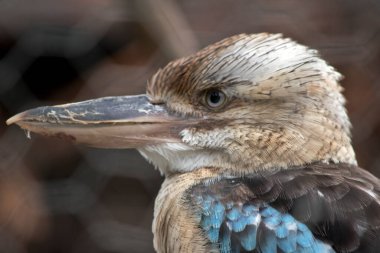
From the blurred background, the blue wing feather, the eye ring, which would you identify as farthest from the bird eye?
the blurred background

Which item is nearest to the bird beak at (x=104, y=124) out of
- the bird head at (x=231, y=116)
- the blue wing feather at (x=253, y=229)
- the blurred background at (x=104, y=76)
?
the bird head at (x=231, y=116)

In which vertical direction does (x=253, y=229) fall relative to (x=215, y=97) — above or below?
below

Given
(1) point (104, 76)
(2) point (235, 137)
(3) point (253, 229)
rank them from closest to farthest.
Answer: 1. (3) point (253, 229)
2. (2) point (235, 137)
3. (1) point (104, 76)

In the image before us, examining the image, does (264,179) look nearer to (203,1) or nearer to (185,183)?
(185,183)

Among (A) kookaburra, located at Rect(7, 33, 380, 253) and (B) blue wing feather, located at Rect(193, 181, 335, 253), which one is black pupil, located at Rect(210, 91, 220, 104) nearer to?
(A) kookaburra, located at Rect(7, 33, 380, 253)

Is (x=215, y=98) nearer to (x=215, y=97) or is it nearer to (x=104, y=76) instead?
(x=215, y=97)

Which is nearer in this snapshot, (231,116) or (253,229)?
(253,229)

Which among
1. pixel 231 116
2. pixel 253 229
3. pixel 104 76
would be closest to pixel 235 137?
pixel 231 116
